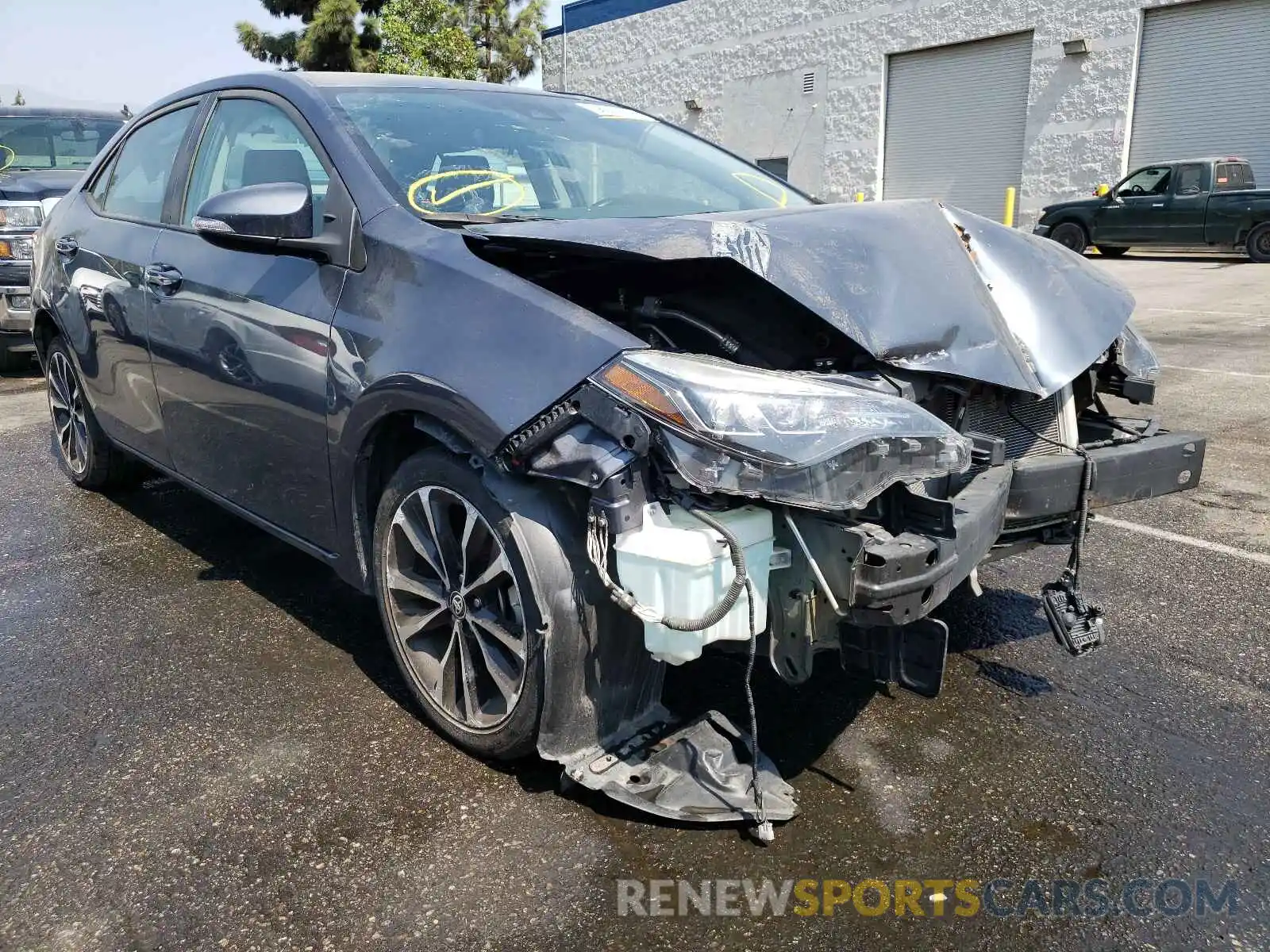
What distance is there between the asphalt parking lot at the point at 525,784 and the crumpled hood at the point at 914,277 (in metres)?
1.03

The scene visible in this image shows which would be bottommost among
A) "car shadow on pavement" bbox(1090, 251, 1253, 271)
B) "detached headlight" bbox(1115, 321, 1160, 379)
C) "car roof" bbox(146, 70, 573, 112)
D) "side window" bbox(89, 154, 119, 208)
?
"car shadow on pavement" bbox(1090, 251, 1253, 271)

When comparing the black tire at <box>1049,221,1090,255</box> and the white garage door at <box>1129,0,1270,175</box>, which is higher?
the white garage door at <box>1129,0,1270,175</box>

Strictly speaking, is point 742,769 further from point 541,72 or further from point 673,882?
point 541,72

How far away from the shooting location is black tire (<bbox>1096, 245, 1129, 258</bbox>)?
18.8 meters

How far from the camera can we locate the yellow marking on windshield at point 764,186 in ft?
12.5

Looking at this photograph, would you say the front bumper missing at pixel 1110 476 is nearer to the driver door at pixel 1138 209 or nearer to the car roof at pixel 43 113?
the car roof at pixel 43 113

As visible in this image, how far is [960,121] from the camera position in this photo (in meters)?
22.9

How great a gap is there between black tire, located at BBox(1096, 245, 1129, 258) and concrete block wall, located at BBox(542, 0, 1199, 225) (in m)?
2.03

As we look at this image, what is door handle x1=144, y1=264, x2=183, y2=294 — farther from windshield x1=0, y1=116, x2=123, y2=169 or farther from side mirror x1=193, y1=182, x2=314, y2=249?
windshield x1=0, y1=116, x2=123, y2=169

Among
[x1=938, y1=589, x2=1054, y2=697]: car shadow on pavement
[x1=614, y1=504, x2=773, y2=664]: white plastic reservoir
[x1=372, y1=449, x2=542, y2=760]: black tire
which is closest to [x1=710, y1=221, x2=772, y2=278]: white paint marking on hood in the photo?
[x1=614, y1=504, x2=773, y2=664]: white plastic reservoir

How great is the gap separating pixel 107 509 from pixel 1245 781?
4.73 m

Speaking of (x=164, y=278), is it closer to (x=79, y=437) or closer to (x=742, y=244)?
(x=79, y=437)

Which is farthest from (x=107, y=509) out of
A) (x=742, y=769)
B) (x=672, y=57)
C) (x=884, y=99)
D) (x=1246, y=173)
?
(x=672, y=57)

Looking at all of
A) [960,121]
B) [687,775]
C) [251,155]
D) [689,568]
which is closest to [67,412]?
[251,155]
